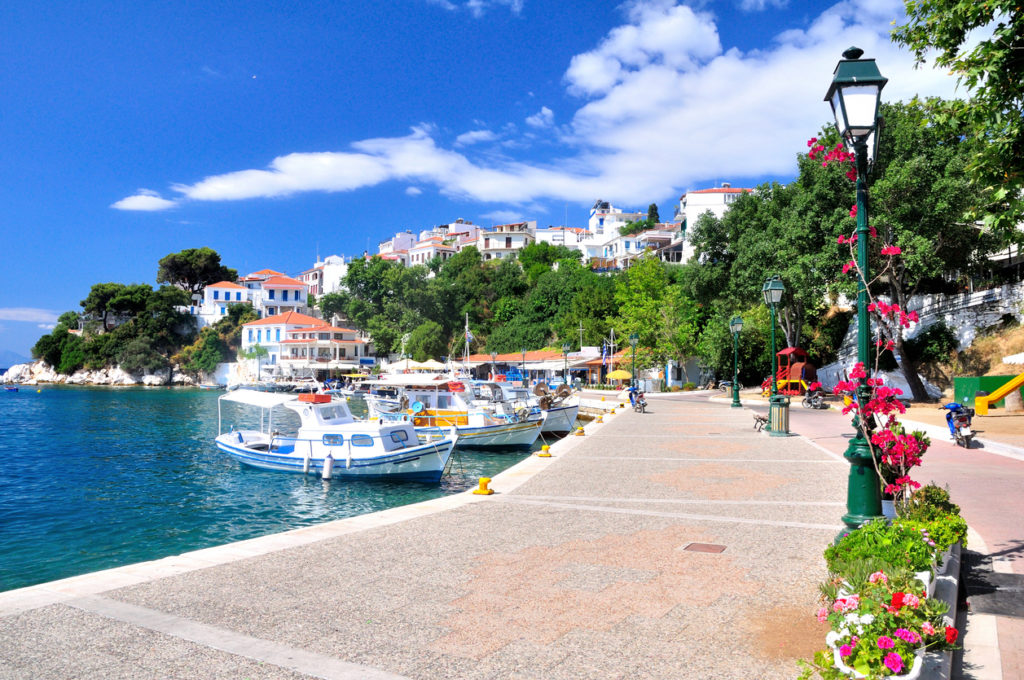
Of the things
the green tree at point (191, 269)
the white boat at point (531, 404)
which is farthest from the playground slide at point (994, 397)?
the green tree at point (191, 269)

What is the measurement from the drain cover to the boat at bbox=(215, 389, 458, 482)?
11665mm

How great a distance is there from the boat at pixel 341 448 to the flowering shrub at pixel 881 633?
15.5 m

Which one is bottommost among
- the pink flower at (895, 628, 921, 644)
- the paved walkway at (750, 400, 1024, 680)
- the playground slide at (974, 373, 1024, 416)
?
the paved walkway at (750, 400, 1024, 680)

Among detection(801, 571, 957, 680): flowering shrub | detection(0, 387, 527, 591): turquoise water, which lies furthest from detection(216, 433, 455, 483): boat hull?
detection(801, 571, 957, 680): flowering shrub

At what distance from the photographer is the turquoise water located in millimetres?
13852

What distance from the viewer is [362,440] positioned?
2014 centimetres

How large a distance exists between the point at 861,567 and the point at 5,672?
21.3 ft

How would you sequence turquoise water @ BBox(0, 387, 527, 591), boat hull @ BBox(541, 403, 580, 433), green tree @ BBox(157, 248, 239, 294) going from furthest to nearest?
green tree @ BBox(157, 248, 239, 294) < boat hull @ BBox(541, 403, 580, 433) < turquoise water @ BBox(0, 387, 527, 591)

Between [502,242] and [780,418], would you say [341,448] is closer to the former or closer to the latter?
[780,418]

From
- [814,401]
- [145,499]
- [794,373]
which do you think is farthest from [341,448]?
[794,373]

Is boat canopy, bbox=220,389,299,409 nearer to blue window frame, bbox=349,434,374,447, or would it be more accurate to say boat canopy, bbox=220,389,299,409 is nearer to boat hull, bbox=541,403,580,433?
blue window frame, bbox=349,434,374,447

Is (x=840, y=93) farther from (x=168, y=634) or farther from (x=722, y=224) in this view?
(x=722, y=224)

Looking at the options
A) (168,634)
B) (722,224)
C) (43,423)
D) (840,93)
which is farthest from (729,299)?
(43,423)

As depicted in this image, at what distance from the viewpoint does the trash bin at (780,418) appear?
2164cm
